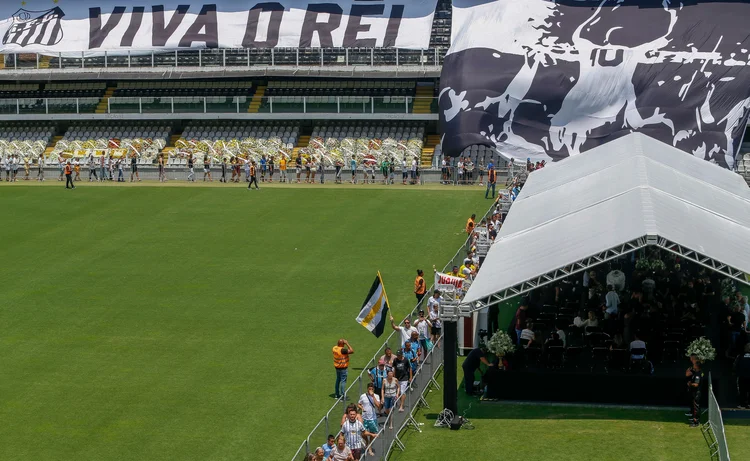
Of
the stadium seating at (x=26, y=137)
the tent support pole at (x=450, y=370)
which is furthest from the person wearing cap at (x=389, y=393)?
the stadium seating at (x=26, y=137)

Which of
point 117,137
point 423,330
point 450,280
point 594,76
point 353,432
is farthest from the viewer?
point 117,137

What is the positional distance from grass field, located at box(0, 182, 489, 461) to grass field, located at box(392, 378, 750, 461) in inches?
116

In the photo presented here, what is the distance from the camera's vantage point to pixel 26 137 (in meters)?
65.5

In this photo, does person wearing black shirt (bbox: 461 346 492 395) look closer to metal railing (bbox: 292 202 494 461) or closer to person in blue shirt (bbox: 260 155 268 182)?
metal railing (bbox: 292 202 494 461)

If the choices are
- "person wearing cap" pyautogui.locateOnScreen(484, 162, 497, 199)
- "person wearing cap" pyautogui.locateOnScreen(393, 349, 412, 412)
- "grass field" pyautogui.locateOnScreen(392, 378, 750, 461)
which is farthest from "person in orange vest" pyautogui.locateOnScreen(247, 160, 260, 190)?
"grass field" pyautogui.locateOnScreen(392, 378, 750, 461)

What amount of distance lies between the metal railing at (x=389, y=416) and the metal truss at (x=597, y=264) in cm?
217

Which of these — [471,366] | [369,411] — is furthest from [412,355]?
[369,411]

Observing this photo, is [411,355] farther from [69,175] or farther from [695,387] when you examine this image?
[69,175]

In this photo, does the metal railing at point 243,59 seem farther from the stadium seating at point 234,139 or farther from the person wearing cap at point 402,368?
the person wearing cap at point 402,368

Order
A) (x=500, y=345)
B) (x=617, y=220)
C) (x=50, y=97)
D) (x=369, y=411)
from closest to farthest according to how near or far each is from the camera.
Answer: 1. (x=369, y=411)
2. (x=500, y=345)
3. (x=617, y=220)
4. (x=50, y=97)

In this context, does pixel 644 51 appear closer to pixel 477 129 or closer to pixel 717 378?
pixel 477 129

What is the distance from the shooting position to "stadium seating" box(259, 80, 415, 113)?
2410 inches

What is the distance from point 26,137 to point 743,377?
167ft

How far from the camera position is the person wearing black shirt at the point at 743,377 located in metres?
23.5
